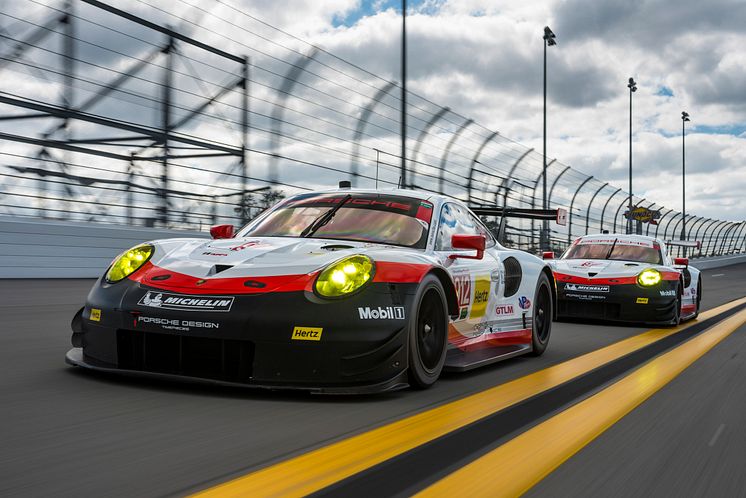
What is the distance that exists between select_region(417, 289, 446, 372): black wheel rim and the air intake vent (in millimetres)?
1464

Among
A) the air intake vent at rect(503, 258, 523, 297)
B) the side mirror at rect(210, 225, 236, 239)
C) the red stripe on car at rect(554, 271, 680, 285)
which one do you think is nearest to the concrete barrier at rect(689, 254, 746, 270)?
the red stripe on car at rect(554, 271, 680, 285)

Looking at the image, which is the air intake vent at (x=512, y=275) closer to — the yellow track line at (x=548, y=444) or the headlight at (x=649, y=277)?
the yellow track line at (x=548, y=444)

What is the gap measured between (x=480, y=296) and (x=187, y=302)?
7.13ft

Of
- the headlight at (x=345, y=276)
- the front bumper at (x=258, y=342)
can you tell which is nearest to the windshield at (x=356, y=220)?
the headlight at (x=345, y=276)

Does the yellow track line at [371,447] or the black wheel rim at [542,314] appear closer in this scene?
the yellow track line at [371,447]

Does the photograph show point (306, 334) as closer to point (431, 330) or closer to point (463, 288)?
point (431, 330)

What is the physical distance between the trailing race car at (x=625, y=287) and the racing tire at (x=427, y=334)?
5.64 meters

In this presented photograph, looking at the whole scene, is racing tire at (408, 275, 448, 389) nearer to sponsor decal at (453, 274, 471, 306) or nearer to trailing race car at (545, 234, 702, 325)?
sponsor decal at (453, 274, 471, 306)

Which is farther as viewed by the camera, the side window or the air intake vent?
the air intake vent

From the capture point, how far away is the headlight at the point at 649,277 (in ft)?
31.6

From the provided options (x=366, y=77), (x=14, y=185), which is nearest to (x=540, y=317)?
(x=14, y=185)

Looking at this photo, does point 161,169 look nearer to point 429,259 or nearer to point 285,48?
point 285,48

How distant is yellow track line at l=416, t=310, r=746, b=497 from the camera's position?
262 cm

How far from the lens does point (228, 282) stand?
384 centimetres
